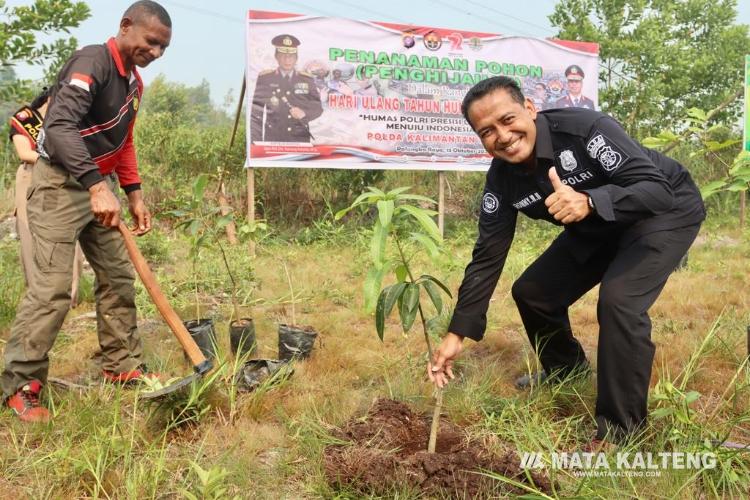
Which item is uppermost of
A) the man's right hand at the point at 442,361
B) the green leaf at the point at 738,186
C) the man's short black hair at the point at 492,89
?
the man's short black hair at the point at 492,89

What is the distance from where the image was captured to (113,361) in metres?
2.95

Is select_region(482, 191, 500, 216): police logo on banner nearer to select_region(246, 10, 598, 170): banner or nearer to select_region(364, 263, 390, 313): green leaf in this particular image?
select_region(364, 263, 390, 313): green leaf

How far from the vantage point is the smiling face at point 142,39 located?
8.38ft

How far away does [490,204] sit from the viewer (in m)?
2.39

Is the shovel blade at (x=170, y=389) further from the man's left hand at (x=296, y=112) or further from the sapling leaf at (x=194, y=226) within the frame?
the man's left hand at (x=296, y=112)

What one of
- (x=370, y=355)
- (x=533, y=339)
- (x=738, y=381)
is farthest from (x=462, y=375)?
(x=738, y=381)

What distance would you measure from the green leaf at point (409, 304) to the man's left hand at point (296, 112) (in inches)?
168

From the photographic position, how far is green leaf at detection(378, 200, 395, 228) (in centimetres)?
193

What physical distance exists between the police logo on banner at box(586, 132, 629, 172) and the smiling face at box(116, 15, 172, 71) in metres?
1.84

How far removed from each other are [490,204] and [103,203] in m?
1.54

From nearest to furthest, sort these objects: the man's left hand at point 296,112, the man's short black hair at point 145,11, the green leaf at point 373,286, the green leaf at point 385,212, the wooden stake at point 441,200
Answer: the green leaf at point 385,212
the green leaf at point 373,286
the man's short black hair at point 145,11
the man's left hand at point 296,112
the wooden stake at point 441,200

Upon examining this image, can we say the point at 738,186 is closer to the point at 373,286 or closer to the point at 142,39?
the point at 373,286

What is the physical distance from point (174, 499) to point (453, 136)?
5.53 metres

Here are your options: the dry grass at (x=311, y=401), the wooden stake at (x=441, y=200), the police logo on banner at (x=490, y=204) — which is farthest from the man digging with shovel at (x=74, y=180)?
the wooden stake at (x=441, y=200)
